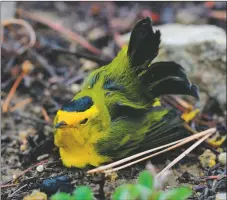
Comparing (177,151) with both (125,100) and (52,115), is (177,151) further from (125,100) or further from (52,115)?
(52,115)

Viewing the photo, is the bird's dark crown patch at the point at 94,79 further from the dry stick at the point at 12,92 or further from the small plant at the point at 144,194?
the small plant at the point at 144,194

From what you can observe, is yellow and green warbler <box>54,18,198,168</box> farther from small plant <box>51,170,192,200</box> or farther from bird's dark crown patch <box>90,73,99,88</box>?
small plant <box>51,170,192,200</box>

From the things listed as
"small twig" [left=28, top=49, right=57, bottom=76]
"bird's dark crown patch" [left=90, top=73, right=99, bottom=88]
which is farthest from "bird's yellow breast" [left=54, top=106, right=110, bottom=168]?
"small twig" [left=28, top=49, right=57, bottom=76]

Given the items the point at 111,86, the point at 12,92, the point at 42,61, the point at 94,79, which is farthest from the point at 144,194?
the point at 42,61

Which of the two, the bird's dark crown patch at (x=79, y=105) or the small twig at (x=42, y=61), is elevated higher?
the small twig at (x=42, y=61)

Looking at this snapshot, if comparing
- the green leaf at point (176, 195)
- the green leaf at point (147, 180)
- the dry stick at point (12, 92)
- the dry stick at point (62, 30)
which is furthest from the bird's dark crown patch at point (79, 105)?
the dry stick at point (62, 30)

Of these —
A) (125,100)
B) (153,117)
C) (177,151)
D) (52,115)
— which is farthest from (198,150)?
(52,115)
